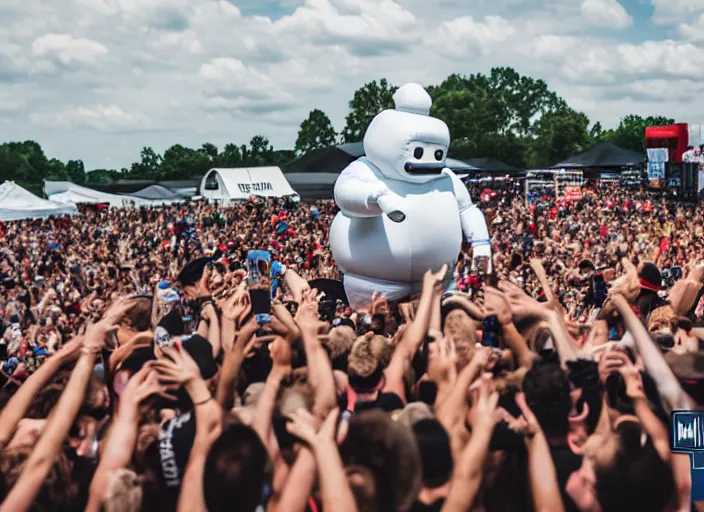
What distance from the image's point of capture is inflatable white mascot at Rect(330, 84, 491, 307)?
21.7 ft

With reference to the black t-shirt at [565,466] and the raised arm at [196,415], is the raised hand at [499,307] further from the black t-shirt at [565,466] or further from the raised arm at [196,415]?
the raised arm at [196,415]

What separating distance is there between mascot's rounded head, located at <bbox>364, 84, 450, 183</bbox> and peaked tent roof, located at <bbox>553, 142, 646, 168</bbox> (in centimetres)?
2978

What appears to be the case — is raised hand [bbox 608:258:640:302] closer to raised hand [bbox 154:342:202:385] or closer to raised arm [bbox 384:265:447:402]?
raised arm [bbox 384:265:447:402]

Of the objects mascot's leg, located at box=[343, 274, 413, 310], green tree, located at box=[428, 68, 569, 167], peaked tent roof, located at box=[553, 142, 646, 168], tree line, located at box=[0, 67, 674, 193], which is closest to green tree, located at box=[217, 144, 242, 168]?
tree line, located at box=[0, 67, 674, 193]

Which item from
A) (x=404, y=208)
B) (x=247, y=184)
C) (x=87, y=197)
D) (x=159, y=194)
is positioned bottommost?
(x=159, y=194)

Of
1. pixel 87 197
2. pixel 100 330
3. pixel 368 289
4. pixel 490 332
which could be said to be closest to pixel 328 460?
pixel 100 330

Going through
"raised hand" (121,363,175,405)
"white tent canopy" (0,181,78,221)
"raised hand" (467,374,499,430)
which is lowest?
"white tent canopy" (0,181,78,221)

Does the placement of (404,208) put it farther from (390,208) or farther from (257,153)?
(257,153)

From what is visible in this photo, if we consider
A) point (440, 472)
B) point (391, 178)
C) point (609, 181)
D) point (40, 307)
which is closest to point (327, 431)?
point (440, 472)

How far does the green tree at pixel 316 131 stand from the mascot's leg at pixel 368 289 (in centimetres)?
5187

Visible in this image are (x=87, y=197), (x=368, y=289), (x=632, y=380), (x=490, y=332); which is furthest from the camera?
(x=87, y=197)

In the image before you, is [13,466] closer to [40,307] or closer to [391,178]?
[391,178]

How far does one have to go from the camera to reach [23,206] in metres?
23.4

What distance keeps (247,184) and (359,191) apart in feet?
90.0
